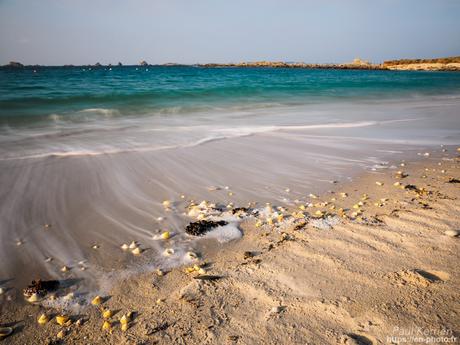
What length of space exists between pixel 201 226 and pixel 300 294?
4.79 feet

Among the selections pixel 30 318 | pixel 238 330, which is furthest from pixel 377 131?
pixel 30 318

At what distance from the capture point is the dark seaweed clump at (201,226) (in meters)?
3.35

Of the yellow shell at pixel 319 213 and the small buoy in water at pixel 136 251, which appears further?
the yellow shell at pixel 319 213

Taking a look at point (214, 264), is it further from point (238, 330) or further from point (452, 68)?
point (452, 68)

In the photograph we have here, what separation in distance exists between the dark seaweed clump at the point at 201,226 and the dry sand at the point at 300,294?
0.28 metres

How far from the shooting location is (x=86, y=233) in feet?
11.1

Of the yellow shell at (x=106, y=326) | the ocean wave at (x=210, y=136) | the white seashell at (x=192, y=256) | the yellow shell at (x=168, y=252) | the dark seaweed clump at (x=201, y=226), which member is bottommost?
the yellow shell at (x=106, y=326)

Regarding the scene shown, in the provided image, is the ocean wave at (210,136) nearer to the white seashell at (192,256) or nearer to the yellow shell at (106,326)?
the white seashell at (192,256)

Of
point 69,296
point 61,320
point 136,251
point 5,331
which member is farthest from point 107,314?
point 136,251

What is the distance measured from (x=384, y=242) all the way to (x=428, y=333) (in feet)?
3.75

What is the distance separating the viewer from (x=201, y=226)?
3426 mm

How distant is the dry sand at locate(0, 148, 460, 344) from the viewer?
2.01 m

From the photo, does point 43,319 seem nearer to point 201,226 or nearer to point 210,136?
point 201,226

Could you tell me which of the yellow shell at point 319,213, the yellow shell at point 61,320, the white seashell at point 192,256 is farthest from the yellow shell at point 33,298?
the yellow shell at point 319,213
